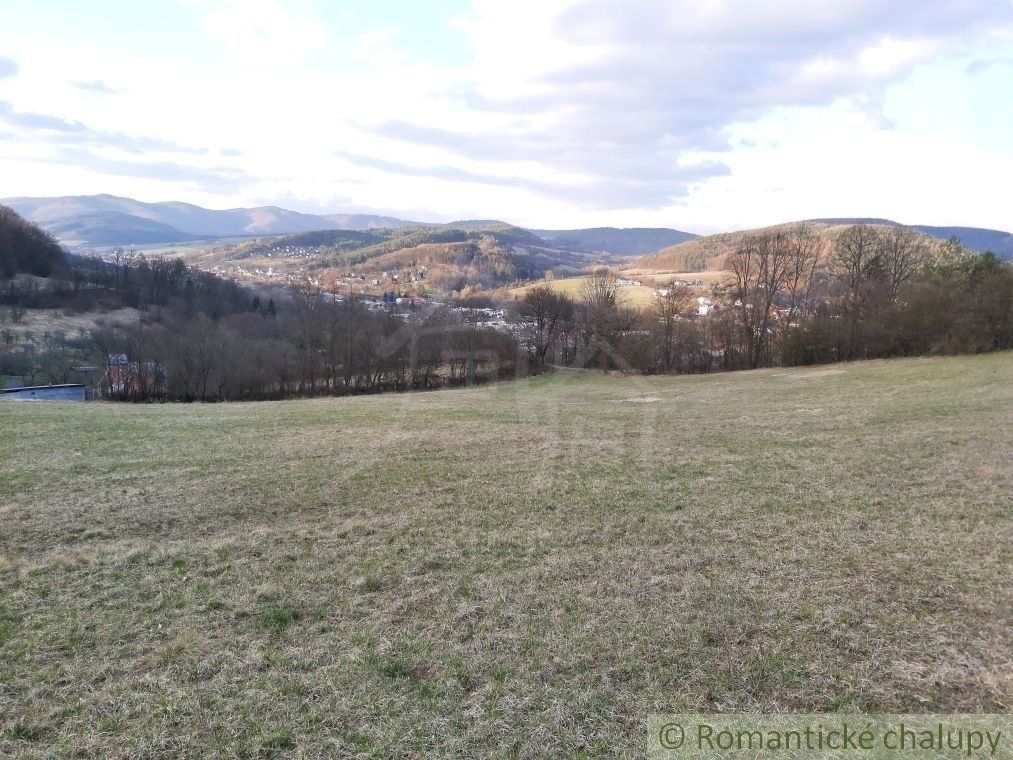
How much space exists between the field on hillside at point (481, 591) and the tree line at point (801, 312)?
25520mm

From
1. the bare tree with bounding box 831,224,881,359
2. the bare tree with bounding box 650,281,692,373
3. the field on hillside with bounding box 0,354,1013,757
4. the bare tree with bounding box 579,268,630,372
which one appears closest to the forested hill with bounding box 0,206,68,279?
the bare tree with bounding box 579,268,630,372

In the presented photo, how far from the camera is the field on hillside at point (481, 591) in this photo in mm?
4086

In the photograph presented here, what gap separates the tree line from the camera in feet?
110

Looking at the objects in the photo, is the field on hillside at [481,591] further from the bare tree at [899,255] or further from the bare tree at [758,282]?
the bare tree at [899,255]

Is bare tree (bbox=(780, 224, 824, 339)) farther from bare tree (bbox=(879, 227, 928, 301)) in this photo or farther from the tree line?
bare tree (bbox=(879, 227, 928, 301))

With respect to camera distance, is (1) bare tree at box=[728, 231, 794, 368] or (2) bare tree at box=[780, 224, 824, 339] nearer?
(1) bare tree at box=[728, 231, 794, 368]

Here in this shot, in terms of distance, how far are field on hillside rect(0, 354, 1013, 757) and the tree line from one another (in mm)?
25520

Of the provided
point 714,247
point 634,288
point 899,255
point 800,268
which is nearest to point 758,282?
point 800,268

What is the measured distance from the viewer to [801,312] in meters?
42.7

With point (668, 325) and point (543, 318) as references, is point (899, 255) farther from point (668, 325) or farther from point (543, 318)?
point (543, 318)

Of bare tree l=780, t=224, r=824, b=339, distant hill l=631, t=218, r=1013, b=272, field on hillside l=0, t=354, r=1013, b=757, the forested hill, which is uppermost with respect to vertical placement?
distant hill l=631, t=218, r=1013, b=272

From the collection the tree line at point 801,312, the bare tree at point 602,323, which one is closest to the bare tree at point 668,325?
the tree line at point 801,312

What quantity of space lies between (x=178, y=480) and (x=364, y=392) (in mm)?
33806

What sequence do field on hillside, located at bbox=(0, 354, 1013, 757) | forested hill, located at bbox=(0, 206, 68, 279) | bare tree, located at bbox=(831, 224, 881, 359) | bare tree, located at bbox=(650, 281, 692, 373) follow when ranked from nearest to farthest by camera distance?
field on hillside, located at bbox=(0, 354, 1013, 757), bare tree, located at bbox=(831, 224, 881, 359), bare tree, located at bbox=(650, 281, 692, 373), forested hill, located at bbox=(0, 206, 68, 279)
